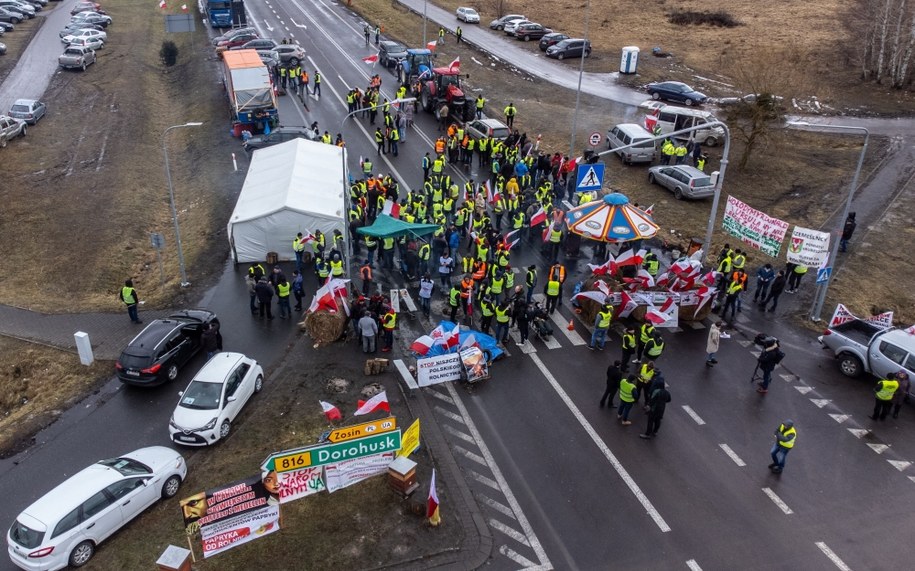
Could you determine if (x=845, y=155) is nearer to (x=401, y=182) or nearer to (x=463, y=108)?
(x=463, y=108)

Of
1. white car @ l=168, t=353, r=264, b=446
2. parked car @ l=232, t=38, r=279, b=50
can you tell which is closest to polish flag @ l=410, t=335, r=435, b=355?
white car @ l=168, t=353, r=264, b=446

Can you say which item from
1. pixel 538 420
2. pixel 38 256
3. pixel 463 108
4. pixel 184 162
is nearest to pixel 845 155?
pixel 463 108

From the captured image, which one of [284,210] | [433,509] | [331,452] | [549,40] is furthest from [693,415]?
[549,40]

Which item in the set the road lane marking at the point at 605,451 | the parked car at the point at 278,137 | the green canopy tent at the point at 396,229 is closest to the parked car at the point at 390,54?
the parked car at the point at 278,137

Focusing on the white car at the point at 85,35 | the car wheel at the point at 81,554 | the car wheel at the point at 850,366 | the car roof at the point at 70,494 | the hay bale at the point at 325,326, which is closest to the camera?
the car roof at the point at 70,494

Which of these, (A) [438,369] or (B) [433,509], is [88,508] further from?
(A) [438,369]

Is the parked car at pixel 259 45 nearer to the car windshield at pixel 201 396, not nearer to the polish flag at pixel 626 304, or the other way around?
the polish flag at pixel 626 304

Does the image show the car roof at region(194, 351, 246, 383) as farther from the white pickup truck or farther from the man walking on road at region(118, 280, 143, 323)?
the white pickup truck
